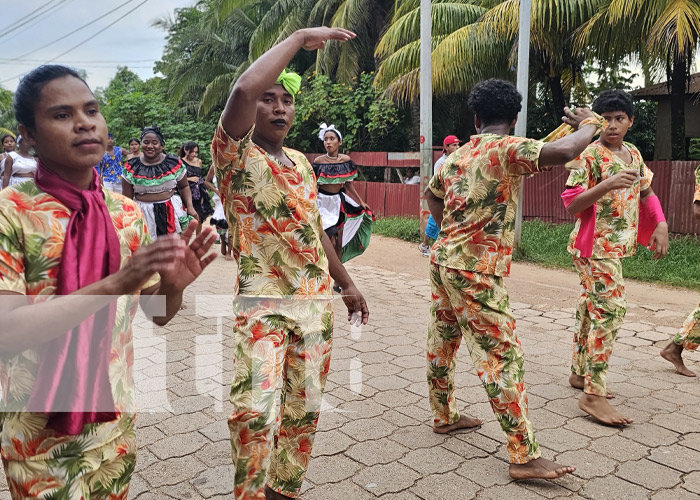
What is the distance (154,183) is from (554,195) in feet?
32.0

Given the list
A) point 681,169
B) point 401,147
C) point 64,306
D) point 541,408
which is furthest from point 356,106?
point 64,306

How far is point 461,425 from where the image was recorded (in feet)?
12.7

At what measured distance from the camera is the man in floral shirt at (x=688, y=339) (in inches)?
191

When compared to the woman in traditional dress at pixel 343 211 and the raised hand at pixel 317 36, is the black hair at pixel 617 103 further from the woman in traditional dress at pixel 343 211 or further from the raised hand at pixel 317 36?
the woman in traditional dress at pixel 343 211

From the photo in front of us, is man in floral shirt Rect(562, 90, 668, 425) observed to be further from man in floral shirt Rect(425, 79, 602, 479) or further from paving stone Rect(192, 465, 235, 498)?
paving stone Rect(192, 465, 235, 498)

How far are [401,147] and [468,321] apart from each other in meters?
15.4

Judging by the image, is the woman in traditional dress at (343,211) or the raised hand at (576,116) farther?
the woman in traditional dress at (343,211)

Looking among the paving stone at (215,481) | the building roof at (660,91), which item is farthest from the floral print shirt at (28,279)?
the building roof at (660,91)

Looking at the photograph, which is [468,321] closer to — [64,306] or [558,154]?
[558,154]

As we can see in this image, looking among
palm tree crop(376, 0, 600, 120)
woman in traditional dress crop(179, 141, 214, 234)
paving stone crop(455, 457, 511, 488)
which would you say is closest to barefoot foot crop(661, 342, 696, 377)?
paving stone crop(455, 457, 511, 488)

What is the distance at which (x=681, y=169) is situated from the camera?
12125 millimetres

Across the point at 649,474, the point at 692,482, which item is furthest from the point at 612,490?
the point at 692,482

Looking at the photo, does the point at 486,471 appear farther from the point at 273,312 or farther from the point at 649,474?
the point at 273,312

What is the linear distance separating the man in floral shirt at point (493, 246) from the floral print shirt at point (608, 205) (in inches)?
37.3
